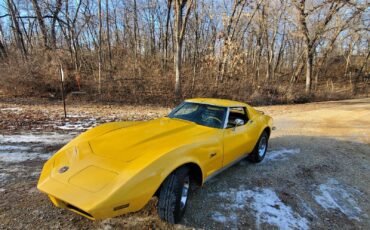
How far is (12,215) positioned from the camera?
9.87ft

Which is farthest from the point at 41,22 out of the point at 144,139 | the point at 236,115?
the point at 144,139

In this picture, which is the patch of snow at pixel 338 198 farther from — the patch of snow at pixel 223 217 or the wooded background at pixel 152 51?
the wooded background at pixel 152 51

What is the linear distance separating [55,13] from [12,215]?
1908cm

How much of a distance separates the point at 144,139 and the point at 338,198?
3276 millimetres

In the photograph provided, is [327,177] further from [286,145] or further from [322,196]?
[286,145]

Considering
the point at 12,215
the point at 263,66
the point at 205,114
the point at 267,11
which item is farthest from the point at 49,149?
the point at 263,66

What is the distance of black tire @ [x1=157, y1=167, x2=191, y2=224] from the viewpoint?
2752 millimetres

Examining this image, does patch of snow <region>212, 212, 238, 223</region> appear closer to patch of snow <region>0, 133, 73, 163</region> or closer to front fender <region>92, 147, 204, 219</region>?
front fender <region>92, 147, 204, 219</region>

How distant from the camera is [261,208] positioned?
3455 millimetres

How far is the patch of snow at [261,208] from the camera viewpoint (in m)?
3.15

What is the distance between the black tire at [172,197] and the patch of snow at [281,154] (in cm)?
320

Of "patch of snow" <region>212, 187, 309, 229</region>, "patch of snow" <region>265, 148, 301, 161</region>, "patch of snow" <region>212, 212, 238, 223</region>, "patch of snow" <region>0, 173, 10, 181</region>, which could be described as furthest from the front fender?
"patch of snow" <region>265, 148, 301, 161</region>

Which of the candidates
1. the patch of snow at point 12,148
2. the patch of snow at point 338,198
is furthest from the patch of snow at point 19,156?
the patch of snow at point 338,198

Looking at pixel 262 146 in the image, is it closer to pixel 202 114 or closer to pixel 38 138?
pixel 202 114
